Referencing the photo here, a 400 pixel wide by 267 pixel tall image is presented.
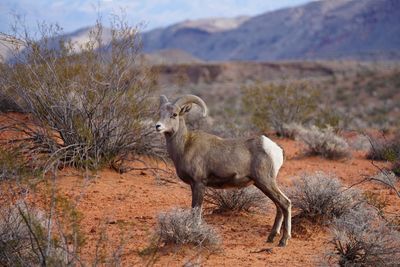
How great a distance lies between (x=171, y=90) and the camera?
57.2 feet

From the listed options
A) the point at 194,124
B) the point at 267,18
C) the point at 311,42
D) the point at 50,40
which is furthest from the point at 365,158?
the point at 267,18

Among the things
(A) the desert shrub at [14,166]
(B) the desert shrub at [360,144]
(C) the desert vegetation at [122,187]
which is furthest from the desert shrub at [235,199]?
(B) the desert shrub at [360,144]

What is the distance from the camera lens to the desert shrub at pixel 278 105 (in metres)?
21.8

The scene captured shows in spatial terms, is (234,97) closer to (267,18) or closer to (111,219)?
(111,219)

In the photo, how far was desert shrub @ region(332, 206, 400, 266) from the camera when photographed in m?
6.47

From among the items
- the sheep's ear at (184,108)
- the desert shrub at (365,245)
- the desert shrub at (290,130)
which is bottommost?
the desert shrub at (290,130)

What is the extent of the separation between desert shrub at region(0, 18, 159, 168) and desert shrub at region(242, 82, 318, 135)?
10103 millimetres

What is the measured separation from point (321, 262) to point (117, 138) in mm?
6417

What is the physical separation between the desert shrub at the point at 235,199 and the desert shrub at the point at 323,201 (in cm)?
72

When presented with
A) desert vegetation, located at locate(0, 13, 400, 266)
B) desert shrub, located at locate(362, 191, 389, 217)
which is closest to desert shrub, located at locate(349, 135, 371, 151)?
desert vegetation, located at locate(0, 13, 400, 266)

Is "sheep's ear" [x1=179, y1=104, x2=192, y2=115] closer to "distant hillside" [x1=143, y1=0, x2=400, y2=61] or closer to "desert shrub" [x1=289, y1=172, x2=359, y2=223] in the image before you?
"desert shrub" [x1=289, y1=172, x2=359, y2=223]

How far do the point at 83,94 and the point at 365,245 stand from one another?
6.80 meters

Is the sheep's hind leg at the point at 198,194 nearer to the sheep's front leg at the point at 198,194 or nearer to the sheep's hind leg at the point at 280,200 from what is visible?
the sheep's front leg at the point at 198,194

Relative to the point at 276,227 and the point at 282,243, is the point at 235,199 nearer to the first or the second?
the point at 276,227
